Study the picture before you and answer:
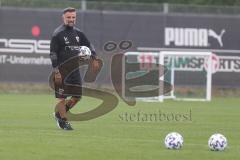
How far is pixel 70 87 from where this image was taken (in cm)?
1595

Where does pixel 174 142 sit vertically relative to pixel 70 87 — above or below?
below

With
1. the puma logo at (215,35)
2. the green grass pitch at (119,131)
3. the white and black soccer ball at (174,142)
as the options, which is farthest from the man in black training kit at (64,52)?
the puma logo at (215,35)

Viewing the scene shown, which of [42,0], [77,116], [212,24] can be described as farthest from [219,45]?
[77,116]

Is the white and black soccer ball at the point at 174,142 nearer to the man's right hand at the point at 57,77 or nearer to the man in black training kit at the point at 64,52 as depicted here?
the man in black training kit at the point at 64,52

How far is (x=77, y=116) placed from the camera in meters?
19.3

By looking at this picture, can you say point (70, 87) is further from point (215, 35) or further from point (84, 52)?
point (215, 35)

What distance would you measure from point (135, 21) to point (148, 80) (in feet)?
13.7

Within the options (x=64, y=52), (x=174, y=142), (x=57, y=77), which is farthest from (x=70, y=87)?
(x=174, y=142)

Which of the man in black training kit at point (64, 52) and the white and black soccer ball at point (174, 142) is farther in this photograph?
the man in black training kit at point (64, 52)

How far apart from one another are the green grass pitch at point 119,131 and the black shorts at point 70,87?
28.6 inches

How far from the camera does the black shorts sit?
15.8 metres

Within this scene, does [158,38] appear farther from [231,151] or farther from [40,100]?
[231,151]

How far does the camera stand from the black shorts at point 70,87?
51.9 ft

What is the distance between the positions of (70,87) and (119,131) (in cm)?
135
